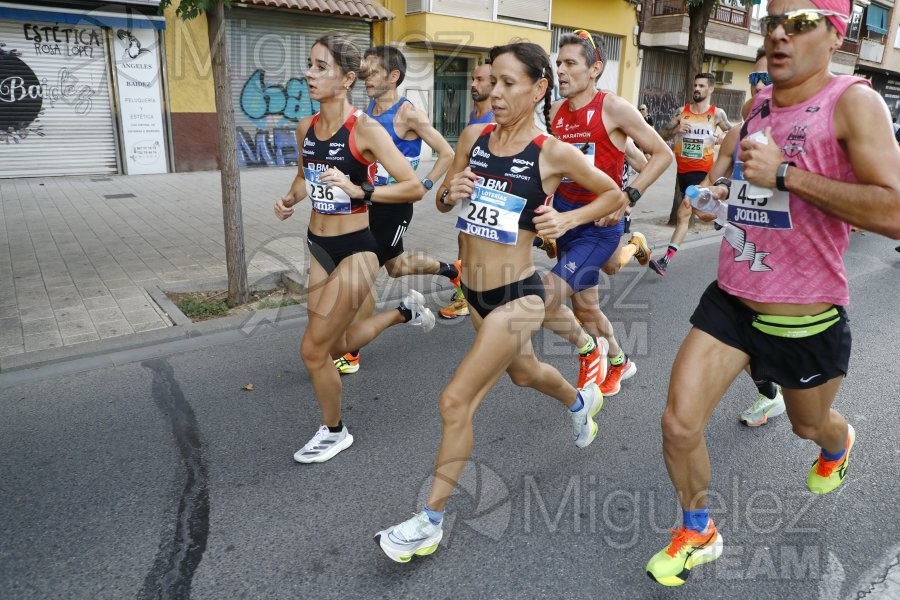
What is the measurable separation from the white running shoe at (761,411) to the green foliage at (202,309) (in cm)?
422

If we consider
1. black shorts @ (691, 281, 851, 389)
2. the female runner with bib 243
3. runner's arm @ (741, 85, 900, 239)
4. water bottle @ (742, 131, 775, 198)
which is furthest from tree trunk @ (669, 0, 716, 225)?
runner's arm @ (741, 85, 900, 239)

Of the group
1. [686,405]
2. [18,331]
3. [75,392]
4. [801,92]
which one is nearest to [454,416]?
[686,405]

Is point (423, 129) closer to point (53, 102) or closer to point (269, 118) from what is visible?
point (53, 102)

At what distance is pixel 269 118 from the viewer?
1560 cm

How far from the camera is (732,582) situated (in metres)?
2.55

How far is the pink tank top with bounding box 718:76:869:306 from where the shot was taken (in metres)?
2.18

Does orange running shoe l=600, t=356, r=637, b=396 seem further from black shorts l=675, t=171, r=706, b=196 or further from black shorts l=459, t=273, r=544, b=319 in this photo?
black shorts l=675, t=171, r=706, b=196

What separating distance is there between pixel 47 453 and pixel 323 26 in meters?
14.4

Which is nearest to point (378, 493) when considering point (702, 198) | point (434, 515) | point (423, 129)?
point (434, 515)

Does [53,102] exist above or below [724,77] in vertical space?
below

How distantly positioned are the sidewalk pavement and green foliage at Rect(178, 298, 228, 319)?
0.68 feet

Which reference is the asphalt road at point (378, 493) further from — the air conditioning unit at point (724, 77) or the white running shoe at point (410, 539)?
the air conditioning unit at point (724, 77)

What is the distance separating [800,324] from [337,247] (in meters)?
2.23

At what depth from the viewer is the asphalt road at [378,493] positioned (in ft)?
8.33
